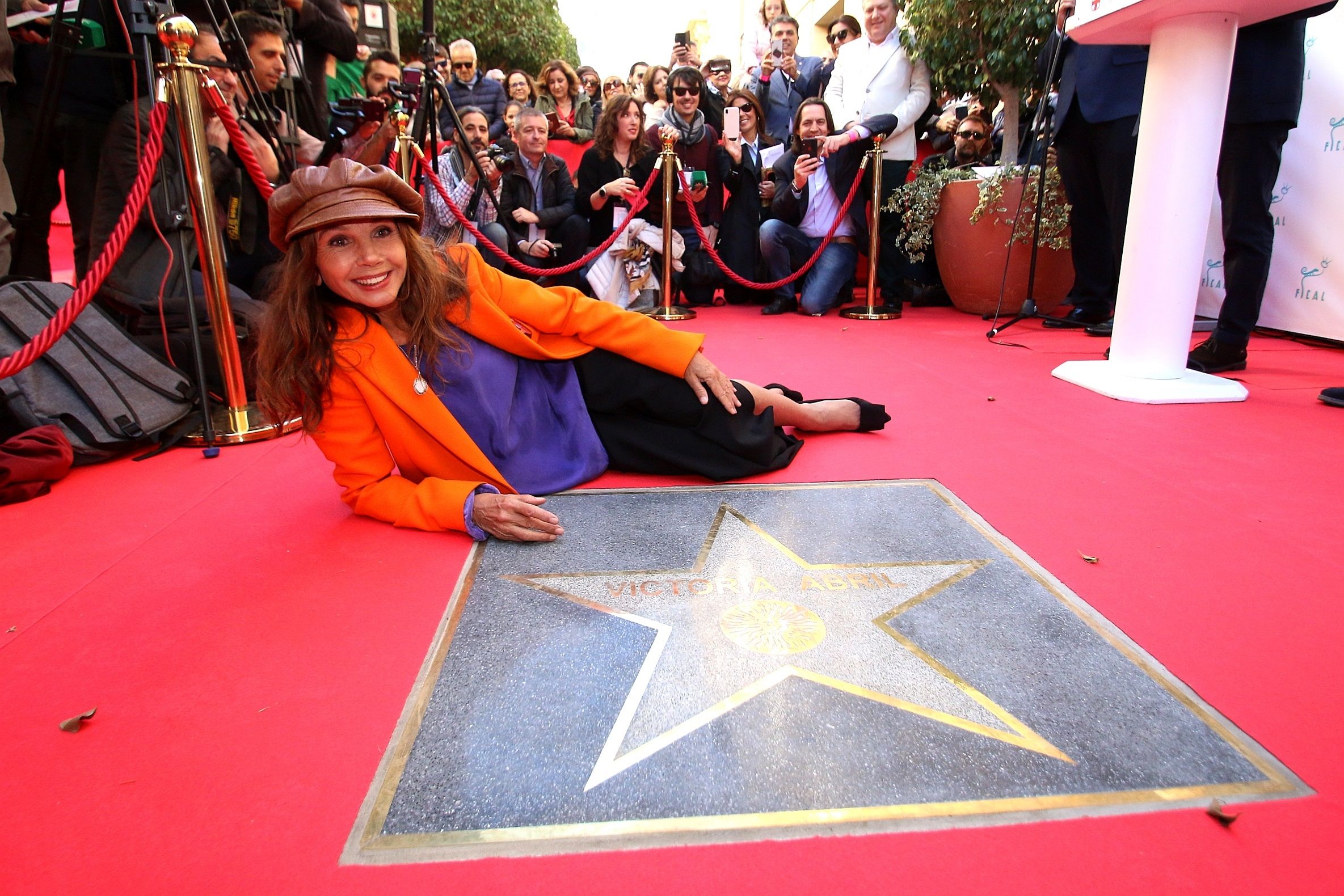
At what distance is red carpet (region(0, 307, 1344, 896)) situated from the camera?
116cm

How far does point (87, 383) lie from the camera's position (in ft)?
10.5

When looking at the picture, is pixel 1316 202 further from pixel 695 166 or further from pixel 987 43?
pixel 695 166

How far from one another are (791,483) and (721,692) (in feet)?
3.97

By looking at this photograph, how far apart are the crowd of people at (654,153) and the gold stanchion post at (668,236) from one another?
120 millimetres

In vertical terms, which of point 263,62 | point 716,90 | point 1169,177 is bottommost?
point 1169,177

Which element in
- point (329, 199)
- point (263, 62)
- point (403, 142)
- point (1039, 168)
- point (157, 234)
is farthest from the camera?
point (1039, 168)

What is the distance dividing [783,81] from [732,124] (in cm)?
181

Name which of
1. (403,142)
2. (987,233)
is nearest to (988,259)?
(987,233)

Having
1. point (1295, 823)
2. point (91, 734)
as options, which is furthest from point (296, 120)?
point (1295, 823)

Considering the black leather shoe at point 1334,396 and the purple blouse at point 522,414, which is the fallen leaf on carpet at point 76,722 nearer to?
the purple blouse at point 522,414

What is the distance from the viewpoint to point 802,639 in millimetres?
1709

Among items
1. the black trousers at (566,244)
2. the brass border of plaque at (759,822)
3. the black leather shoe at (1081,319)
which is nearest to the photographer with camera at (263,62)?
the black trousers at (566,244)

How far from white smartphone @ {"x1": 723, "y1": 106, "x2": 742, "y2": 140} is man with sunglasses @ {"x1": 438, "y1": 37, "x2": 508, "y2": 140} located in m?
2.44

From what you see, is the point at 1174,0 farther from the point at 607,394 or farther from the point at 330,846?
the point at 330,846
